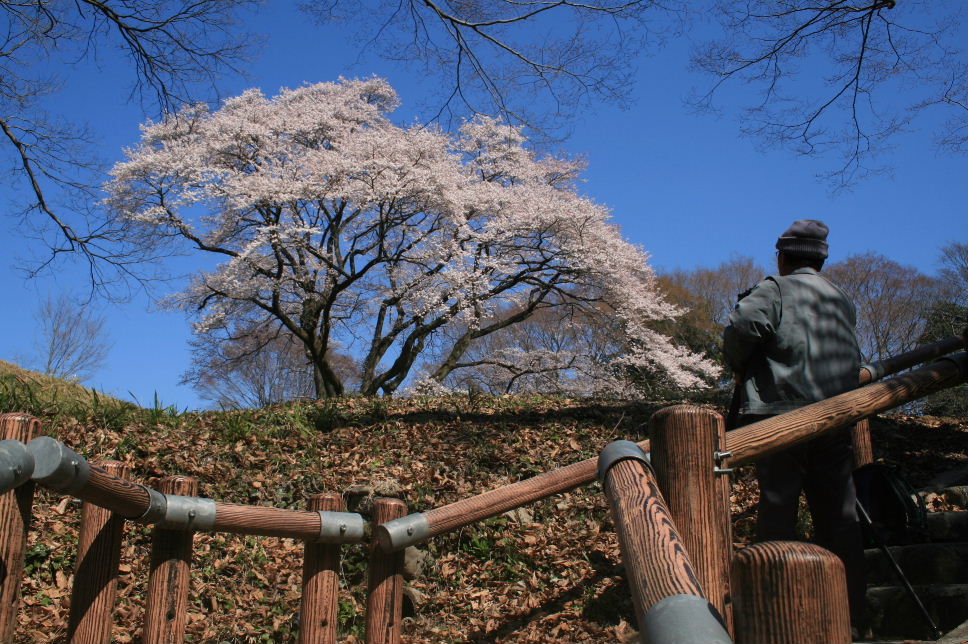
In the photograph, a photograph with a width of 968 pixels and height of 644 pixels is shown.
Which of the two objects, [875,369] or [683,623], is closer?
[683,623]

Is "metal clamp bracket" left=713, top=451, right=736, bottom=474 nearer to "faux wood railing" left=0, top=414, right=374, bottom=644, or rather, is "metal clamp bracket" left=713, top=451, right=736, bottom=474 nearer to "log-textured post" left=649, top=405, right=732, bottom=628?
"log-textured post" left=649, top=405, right=732, bottom=628

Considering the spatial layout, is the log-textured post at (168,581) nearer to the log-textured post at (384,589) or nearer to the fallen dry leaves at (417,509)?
the log-textured post at (384,589)

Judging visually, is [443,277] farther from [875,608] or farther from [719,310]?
[875,608]

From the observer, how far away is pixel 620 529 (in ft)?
5.77

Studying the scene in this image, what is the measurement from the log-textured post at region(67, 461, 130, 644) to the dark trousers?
8.95 ft

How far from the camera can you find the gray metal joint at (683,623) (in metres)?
1.23

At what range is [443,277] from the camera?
60.1 ft

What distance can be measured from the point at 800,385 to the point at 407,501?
124 inches

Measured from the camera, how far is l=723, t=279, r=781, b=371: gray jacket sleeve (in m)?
3.33

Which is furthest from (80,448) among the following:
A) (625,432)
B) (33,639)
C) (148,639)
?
(625,432)

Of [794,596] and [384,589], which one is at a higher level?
[794,596]

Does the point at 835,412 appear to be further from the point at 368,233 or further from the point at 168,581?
the point at 368,233

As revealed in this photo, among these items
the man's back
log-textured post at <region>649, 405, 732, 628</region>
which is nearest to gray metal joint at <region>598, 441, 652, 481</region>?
log-textured post at <region>649, 405, 732, 628</region>

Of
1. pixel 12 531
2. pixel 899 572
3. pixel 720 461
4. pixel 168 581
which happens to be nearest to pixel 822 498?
pixel 899 572
